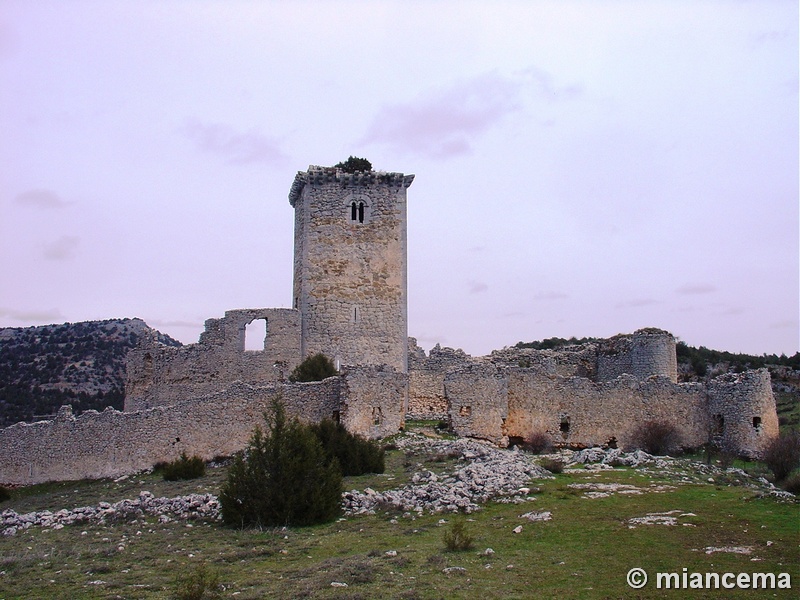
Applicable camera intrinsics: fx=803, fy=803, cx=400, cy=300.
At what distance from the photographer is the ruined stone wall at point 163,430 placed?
73.6ft

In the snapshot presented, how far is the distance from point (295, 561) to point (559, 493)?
578 cm

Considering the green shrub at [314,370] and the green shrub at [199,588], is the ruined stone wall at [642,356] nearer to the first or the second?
the green shrub at [314,370]

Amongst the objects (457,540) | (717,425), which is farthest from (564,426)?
(457,540)

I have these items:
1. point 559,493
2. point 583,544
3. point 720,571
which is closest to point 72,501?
point 559,493

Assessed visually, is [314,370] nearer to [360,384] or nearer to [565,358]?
[360,384]

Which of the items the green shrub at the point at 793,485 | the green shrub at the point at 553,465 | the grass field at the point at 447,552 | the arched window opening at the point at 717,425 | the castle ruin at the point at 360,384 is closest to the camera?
the grass field at the point at 447,552

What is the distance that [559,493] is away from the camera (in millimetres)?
14812

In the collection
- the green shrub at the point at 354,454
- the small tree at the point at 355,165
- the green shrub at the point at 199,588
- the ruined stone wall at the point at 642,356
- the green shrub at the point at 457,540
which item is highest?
the small tree at the point at 355,165

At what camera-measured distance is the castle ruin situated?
22609 millimetres

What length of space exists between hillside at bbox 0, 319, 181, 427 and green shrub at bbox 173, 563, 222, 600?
40622 millimetres

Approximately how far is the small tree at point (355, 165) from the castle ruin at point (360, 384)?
2.81ft

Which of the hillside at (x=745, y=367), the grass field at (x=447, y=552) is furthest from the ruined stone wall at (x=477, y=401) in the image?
the hillside at (x=745, y=367)

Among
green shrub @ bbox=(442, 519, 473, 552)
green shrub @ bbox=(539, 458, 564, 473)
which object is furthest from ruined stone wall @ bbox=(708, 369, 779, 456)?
green shrub @ bbox=(442, 519, 473, 552)

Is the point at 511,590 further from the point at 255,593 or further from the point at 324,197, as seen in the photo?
the point at 324,197
